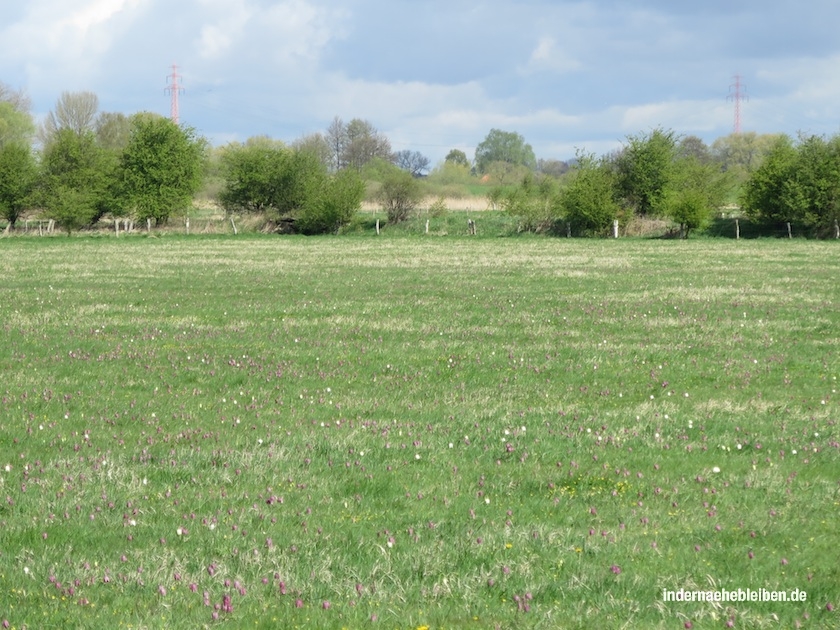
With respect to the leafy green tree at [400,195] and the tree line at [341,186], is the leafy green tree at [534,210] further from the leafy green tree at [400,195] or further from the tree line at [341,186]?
the leafy green tree at [400,195]

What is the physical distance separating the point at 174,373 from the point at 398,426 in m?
4.62

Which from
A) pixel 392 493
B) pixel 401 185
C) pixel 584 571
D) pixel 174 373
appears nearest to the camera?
pixel 584 571

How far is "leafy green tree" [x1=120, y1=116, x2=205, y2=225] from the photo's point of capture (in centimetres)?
7569

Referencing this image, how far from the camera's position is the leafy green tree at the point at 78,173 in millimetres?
71875

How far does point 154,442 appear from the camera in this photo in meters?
9.26

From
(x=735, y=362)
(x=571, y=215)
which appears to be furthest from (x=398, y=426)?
(x=571, y=215)

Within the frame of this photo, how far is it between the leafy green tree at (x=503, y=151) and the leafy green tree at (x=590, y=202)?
108434 millimetres

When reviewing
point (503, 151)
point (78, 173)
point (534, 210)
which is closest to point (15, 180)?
point (78, 173)

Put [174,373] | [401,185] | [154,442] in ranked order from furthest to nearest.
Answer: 1. [401,185]
2. [174,373]
3. [154,442]

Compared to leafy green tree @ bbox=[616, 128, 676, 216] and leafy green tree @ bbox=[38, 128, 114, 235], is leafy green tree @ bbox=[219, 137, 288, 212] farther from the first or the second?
leafy green tree @ bbox=[616, 128, 676, 216]

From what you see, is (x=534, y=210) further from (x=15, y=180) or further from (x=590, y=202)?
(x=15, y=180)

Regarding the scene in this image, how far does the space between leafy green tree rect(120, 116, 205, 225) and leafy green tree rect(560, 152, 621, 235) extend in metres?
34.7

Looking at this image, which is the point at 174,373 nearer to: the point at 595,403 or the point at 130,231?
the point at 595,403

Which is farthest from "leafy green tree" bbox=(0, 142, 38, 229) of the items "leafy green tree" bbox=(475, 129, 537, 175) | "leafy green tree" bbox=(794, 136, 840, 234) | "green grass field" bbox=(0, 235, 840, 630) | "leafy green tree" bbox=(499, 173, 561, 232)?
"leafy green tree" bbox=(475, 129, 537, 175)
